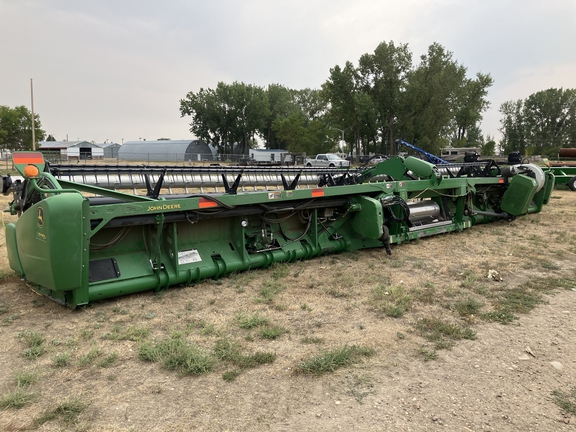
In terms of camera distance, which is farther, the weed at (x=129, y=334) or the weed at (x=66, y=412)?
the weed at (x=129, y=334)

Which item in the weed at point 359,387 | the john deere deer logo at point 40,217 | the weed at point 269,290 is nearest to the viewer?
the weed at point 359,387

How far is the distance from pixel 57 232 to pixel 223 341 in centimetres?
163

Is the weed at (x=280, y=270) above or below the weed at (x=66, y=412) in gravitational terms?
above

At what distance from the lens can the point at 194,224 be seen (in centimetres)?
505

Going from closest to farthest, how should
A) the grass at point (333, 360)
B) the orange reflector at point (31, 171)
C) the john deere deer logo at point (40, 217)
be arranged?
the grass at point (333, 360) < the john deere deer logo at point (40, 217) < the orange reflector at point (31, 171)

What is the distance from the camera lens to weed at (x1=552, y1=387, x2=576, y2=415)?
8.27 feet

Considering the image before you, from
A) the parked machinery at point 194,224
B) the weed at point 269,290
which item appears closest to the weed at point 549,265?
the parked machinery at point 194,224

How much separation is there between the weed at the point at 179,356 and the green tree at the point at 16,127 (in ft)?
153

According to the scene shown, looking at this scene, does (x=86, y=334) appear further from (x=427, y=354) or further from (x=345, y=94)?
(x=345, y=94)

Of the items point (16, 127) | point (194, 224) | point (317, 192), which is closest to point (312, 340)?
point (194, 224)

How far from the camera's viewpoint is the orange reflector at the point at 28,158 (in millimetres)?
4086

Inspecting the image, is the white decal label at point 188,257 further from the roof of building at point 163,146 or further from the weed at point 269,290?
the roof of building at point 163,146

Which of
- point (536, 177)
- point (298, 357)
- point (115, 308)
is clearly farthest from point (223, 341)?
point (536, 177)

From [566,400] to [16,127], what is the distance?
5076 centimetres
